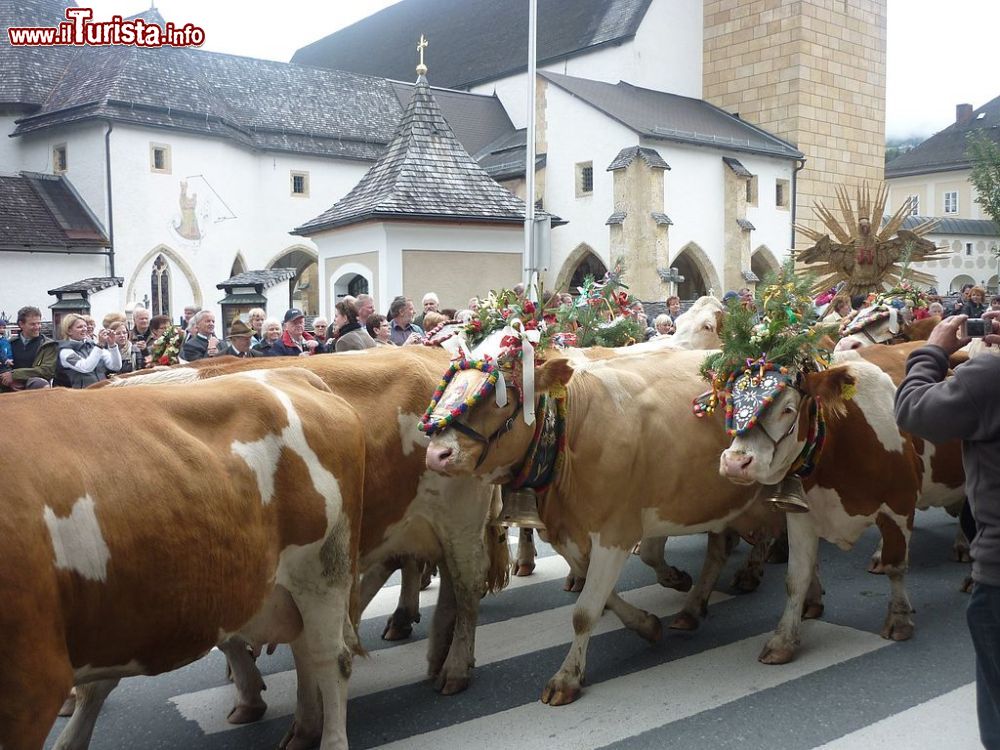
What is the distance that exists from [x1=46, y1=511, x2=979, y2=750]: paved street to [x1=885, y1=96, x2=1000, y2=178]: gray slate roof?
226 ft

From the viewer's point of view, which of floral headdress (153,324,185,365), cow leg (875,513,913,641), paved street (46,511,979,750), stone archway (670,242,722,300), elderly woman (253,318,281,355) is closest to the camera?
paved street (46,511,979,750)

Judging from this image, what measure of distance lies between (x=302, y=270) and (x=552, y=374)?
3669cm

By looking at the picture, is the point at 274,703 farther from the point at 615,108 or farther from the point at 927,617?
the point at 615,108

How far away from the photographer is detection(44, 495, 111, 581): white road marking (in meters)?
2.97

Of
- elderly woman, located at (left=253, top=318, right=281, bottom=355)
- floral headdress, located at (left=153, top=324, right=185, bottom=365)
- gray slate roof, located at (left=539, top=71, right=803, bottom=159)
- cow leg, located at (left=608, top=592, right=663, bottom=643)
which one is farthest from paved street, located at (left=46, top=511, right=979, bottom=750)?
gray slate roof, located at (left=539, top=71, right=803, bottom=159)

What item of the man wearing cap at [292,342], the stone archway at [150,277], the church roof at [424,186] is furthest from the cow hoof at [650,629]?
the stone archway at [150,277]

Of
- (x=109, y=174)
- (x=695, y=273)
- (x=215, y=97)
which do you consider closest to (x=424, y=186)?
(x=109, y=174)

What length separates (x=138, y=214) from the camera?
33.3 m

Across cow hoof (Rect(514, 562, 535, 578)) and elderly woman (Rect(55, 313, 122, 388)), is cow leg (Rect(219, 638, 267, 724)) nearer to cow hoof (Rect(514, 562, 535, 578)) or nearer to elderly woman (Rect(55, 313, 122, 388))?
cow hoof (Rect(514, 562, 535, 578))

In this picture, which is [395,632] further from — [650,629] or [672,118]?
[672,118]

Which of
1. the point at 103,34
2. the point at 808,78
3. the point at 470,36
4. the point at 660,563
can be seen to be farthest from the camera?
the point at 470,36

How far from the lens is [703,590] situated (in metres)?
6.12

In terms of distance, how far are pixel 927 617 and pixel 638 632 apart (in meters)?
1.93

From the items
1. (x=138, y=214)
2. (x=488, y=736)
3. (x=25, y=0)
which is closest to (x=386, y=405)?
A: (x=488, y=736)
